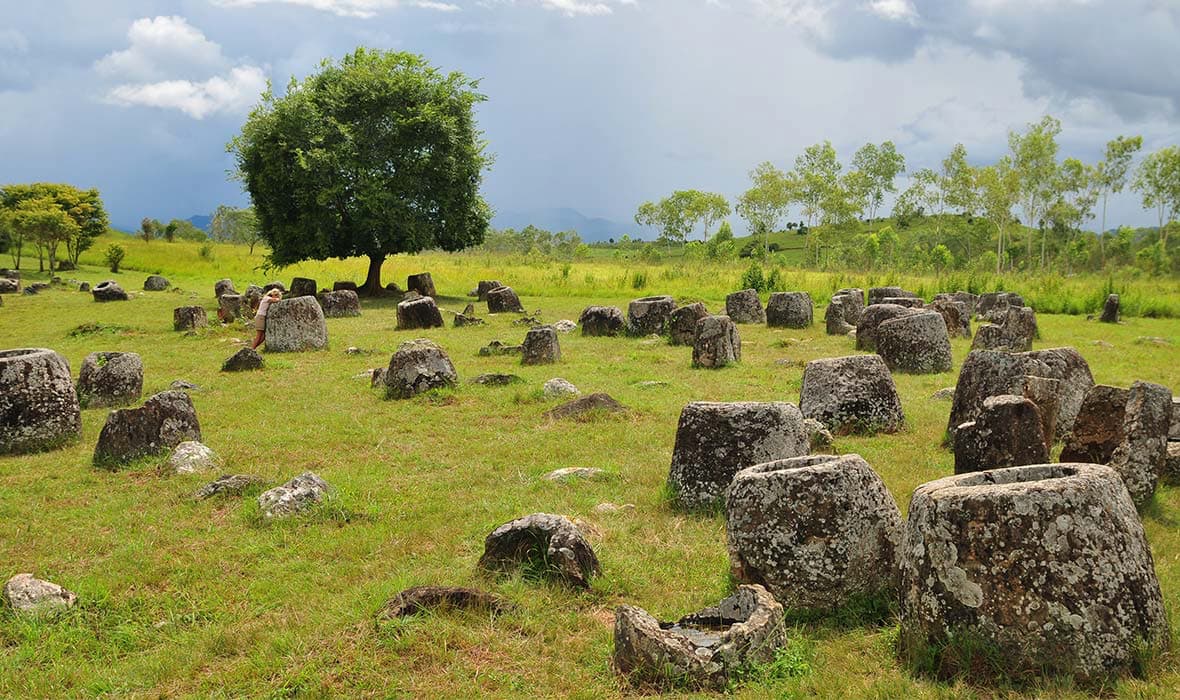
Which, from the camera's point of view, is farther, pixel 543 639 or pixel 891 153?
pixel 891 153

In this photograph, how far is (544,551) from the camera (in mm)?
6438

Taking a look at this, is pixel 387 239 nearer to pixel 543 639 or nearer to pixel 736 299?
pixel 736 299

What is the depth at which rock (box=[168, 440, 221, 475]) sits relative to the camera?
9.74m

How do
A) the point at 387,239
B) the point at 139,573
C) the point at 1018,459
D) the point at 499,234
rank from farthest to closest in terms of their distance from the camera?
the point at 499,234 → the point at 387,239 → the point at 1018,459 → the point at 139,573

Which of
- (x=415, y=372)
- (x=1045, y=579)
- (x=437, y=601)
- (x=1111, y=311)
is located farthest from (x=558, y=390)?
(x=1111, y=311)

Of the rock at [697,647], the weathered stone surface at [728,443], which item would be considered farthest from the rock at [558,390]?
the rock at [697,647]

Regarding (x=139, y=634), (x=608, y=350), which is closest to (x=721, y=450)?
(x=139, y=634)

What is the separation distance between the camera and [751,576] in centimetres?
584

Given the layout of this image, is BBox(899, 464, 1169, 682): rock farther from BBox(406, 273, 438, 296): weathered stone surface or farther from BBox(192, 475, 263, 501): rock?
BBox(406, 273, 438, 296): weathered stone surface

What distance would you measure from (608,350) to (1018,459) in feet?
44.5

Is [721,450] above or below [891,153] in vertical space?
below

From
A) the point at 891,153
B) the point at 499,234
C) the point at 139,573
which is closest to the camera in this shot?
the point at 139,573

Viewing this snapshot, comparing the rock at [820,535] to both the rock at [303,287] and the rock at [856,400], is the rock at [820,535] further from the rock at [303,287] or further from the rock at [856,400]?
the rock at [303,287]

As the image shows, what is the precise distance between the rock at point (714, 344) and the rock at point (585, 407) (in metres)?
5.32
